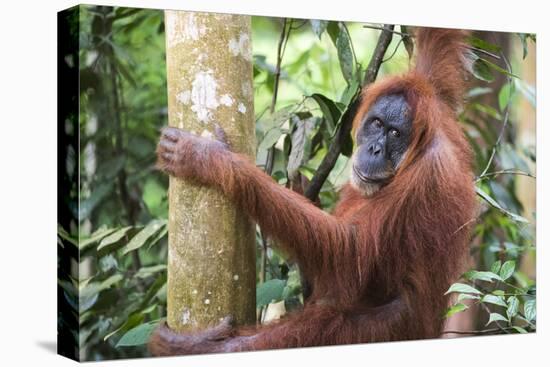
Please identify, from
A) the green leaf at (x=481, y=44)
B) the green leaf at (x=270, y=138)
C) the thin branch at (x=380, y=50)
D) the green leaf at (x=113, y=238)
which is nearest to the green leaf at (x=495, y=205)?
the green leaf at (x=481, y=44)

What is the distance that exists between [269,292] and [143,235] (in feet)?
2.93

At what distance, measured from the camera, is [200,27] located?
4953mm

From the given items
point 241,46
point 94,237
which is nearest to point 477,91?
point 241,46


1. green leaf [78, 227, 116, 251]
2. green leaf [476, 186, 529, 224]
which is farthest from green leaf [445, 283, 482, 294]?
green leaf [78, 227, 116, 251]

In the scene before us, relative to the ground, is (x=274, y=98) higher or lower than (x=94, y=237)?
higher

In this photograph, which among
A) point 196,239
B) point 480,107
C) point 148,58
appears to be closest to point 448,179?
point 480,107

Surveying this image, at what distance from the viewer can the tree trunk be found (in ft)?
16.1

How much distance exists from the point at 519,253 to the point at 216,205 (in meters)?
2.76

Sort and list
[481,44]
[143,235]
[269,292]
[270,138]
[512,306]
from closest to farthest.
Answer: [143,235]
[269,292]
[270,138]
[512,306]
[481,44]

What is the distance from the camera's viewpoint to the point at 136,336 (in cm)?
511

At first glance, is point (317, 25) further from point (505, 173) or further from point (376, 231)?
point (505, 173)

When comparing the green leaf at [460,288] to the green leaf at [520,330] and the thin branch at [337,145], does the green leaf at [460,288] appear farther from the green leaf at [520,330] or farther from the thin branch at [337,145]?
the thin branch at [337,145]

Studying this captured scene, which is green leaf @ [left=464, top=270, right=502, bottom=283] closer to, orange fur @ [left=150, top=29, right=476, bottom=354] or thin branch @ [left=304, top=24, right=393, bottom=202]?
orange fur @ [left=150, top=29, right=476, bottom=354]

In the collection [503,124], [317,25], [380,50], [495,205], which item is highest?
[317,25]
